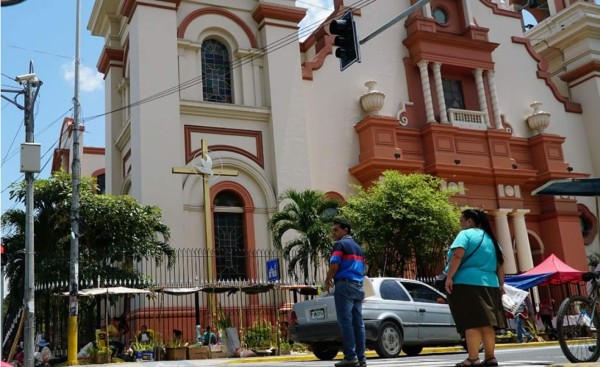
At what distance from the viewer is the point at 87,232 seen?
1819 cm

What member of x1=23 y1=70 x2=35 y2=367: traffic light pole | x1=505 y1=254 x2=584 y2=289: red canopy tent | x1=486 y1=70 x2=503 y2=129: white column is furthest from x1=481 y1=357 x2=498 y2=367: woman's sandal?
x1=486 y1=70 x2=503 y2=129: white column

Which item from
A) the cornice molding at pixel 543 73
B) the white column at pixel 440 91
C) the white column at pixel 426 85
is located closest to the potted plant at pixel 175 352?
the white column at pixel 426 85

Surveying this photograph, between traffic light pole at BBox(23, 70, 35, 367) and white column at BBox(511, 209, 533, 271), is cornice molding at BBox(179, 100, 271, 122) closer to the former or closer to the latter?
traffic light pole at BBox(23, 70, 35, 367)

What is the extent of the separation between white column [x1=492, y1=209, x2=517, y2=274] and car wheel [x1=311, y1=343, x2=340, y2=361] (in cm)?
1431

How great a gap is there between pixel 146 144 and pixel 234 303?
17.9 feet

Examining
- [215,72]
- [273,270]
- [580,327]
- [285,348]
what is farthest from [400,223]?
[580,327]

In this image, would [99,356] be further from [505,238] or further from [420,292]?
[505,238]

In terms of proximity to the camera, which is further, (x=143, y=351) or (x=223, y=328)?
(x=223, y=328)

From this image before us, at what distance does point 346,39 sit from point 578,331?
6.94m

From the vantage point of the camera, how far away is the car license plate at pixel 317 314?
11747 mm

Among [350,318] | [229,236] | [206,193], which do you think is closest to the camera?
[350,318]

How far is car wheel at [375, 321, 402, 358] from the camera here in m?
11.8

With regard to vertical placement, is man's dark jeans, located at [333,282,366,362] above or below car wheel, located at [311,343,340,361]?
above

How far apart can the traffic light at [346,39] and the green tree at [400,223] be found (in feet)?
28.3
